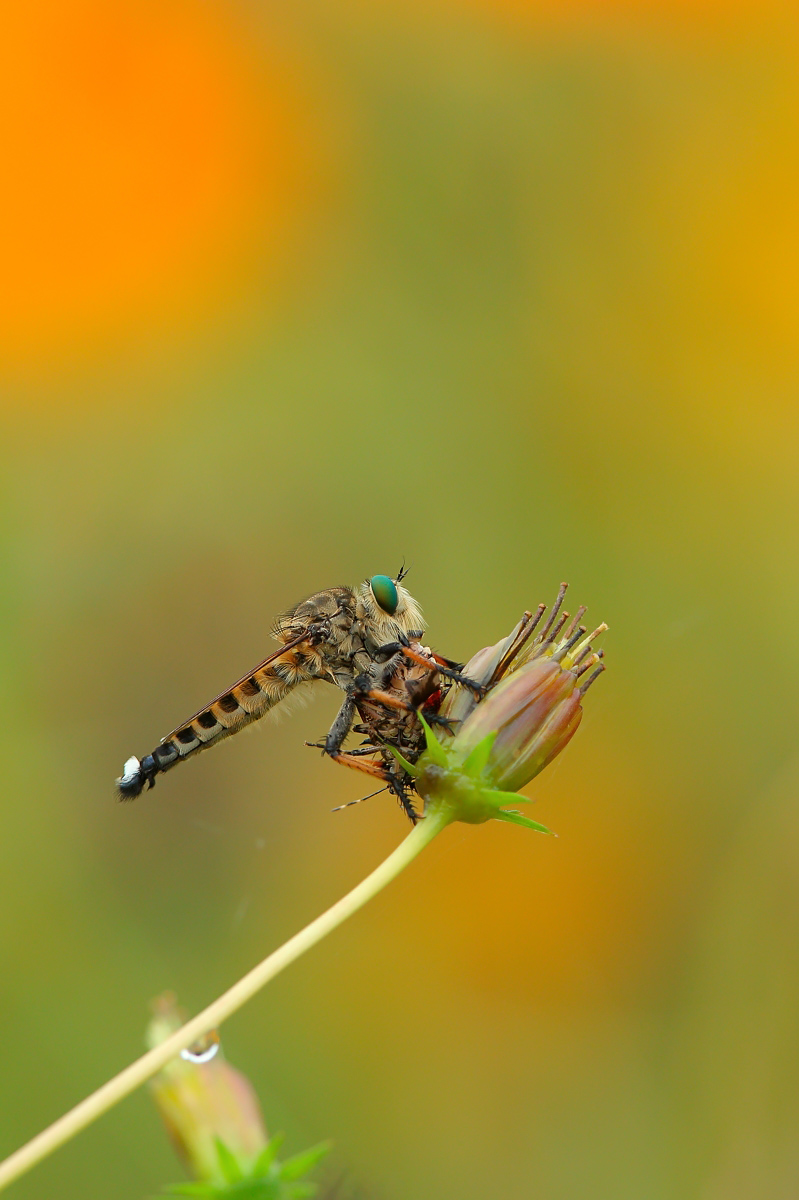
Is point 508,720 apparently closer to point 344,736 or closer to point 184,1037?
point 344,736

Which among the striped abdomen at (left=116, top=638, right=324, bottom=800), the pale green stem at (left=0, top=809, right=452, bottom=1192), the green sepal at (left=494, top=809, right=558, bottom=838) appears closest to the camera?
the pale green stem at (left=0, top=809, right=452, bottom=1192)

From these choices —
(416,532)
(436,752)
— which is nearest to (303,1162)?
(436,752)

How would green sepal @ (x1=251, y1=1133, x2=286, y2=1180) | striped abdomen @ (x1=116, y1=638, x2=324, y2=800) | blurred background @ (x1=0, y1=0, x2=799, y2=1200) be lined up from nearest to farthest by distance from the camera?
1. green sepal @ (x1=251, y1=1133, x2=286, y2=1180)
2. striped abdomen @ (x1=116, y1=638, x2=324, y2=800)
3. blurred background @ (x1=0, y1=0, x2=799, y2=1200)

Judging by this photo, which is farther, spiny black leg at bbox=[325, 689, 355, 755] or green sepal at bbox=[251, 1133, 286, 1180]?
spiny black leg at bbox=[325, 689, 355, 755]

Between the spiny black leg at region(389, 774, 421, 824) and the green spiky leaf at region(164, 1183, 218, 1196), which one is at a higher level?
the spiny black leg at region(389, 774, 421, 824)

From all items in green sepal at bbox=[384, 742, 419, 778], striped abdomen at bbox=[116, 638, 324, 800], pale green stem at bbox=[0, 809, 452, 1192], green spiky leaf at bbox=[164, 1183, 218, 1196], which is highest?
striped abdomen at bbox=[116, 638, 324, 800]

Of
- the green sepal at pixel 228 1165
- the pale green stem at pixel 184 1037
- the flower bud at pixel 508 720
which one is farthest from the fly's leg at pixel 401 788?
the green sepal at pixel 228 1165

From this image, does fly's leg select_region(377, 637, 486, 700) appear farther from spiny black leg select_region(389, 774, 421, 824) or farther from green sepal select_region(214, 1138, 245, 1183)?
green sepal select_region(214, 1138, 245, 1183)

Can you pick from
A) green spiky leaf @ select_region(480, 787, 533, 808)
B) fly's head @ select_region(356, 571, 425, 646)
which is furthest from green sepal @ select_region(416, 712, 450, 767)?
fly's head @ select_region(356, 571, 425, 646)

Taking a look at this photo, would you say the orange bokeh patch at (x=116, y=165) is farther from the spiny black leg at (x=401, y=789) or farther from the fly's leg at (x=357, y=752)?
the spiny black leg at (x=401, y=789)
